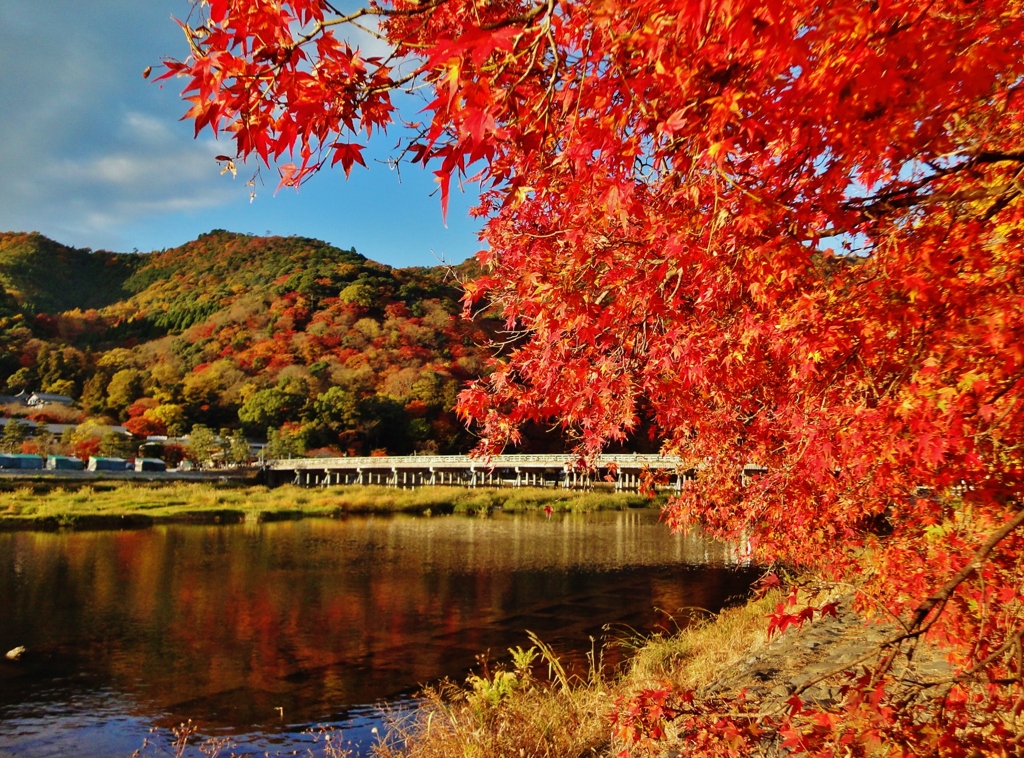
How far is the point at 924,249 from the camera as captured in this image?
303cm

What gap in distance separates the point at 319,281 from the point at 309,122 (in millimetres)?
72880

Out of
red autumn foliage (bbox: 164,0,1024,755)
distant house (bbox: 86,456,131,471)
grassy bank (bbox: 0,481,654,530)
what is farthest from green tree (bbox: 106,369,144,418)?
red autumn foliage (bbox: 164,0,1024,755)

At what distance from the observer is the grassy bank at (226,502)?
2516 centimetres

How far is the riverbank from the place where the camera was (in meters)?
25.1

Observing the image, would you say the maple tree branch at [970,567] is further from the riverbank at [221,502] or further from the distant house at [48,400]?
the distant house at [48,400]

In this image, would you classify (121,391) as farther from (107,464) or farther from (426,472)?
(426,472)

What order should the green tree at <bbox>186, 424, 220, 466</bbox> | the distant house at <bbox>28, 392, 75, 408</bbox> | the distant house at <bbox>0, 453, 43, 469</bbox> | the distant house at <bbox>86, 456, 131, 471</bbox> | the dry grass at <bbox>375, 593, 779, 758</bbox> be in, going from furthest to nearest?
the distant house at <bbox>28, 392, 75, 408</bbox>
the green tree at <bbox>186, 424, 220, 466</bbox>
the distant house at <bbox>86, 456, 131, 471</bbox>
the distant house at <bbox>0, 453, 43, 469</bbox>
the dry grass at <bbox>375, 593, 779, 758</bbox>

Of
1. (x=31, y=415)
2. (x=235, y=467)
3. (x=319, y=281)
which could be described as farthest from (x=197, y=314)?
(x=235, y=467)

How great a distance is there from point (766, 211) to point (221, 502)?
33.7 meters

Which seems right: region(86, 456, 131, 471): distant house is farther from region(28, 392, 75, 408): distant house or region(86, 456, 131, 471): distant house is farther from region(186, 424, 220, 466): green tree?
region(28, 392, 75, 408): distant house

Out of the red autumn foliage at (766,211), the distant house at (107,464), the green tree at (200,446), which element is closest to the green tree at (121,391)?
the green tree at (200,446)

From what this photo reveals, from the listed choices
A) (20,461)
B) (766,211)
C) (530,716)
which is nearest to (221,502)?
(20,461)

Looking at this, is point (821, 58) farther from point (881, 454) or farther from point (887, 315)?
point (881, 454)

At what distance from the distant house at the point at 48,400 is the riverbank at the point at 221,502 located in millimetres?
19669
